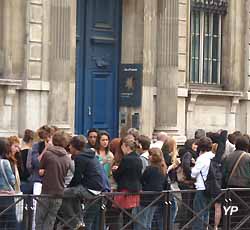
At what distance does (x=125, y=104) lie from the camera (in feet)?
67.9

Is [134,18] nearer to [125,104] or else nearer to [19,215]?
[125,104]

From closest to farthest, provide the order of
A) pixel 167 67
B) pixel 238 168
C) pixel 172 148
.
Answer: pixel 238 168 → pixel 172 148 → pixel 167 67

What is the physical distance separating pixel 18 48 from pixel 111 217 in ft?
19.2

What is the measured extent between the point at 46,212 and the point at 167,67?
8696 millimetres

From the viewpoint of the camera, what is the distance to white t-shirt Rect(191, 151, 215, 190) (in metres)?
15.4

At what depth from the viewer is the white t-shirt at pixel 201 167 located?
15.4 m

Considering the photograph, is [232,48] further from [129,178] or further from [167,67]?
[129,178]

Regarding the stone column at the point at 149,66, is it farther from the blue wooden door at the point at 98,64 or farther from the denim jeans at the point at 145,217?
the denim jeans at the point at 145,217

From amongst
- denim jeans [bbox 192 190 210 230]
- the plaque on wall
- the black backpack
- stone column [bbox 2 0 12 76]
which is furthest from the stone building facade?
denim jeans [bbox 192 190 210 230]

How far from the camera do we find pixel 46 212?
42.3 feet

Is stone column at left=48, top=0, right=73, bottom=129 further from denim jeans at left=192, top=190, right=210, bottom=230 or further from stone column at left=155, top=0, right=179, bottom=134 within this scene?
denim jeans at left=192, top=190, right=210, bottom=230

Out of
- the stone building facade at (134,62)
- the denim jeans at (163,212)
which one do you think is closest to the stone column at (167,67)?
the stone building facade at (134,62)

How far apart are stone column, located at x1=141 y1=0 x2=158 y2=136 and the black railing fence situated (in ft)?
20.1

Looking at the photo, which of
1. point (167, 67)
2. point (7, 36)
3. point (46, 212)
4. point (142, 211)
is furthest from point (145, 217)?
point (167, 67)
